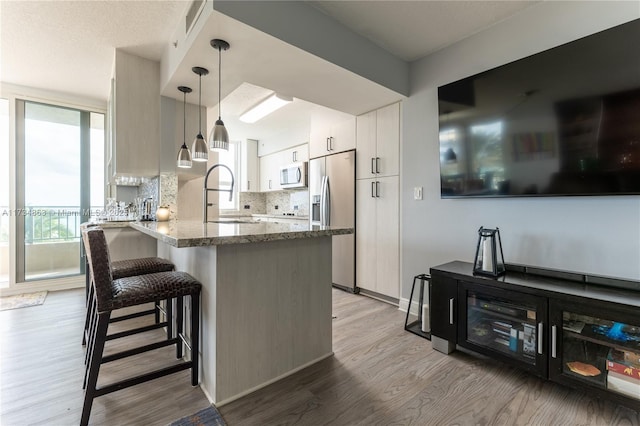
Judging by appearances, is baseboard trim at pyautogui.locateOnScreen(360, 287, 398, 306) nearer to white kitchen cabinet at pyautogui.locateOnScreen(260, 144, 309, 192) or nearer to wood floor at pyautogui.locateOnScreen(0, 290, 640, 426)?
wood floor at pyautogui.locateOnScreen(0, 290, 640, 426)

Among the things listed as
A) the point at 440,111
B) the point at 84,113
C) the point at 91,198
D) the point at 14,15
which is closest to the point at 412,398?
the point at 440,111

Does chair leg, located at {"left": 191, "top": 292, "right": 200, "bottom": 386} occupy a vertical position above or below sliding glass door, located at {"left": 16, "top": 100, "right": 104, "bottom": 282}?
below

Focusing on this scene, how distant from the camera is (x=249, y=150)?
5.91 m

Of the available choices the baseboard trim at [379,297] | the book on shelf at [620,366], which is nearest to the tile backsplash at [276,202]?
the baseboard trim at [379,297]

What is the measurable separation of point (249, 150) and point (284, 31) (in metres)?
4.22

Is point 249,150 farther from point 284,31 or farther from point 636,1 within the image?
point 636,1

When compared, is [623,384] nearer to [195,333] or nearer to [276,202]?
[195,333]

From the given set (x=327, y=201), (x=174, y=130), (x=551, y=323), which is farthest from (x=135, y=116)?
(x=551, y=323)

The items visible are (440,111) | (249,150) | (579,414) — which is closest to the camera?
(579,414)

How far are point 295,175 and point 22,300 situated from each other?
369cm

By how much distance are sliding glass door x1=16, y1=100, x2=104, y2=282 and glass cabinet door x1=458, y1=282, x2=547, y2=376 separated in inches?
189

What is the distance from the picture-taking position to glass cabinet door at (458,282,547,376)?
5.40 feet

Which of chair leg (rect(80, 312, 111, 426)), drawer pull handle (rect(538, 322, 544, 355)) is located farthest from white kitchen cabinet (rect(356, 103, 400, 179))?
chair leg (rect(80, 312, 111, 426))

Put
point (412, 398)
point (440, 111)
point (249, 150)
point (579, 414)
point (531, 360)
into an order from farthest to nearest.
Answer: point (249, 150) → point (440, 111) → point (531, 360) → point (412, 398) → point (579, 414)
